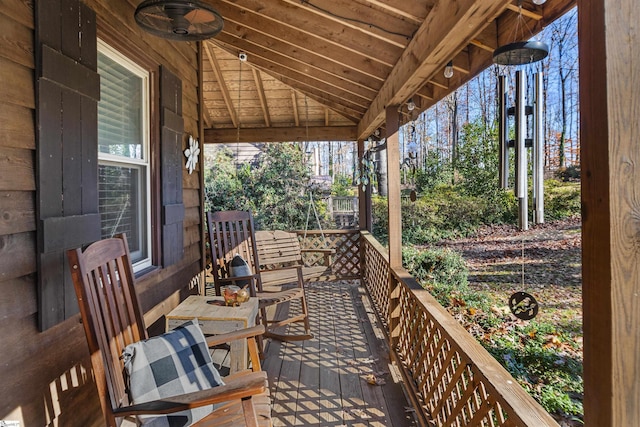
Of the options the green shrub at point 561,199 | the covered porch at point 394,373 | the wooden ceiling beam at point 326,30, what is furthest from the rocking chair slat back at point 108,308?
the green shrub at point 561,199

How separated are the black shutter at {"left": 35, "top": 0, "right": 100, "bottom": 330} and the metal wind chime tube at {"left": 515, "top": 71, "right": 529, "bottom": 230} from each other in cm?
198

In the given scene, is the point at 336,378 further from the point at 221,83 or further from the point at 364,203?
the point at 221,83

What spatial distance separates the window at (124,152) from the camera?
90.0 inches

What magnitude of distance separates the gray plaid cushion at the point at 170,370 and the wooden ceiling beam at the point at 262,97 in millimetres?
4118

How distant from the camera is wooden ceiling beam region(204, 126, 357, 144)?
6.33 metres

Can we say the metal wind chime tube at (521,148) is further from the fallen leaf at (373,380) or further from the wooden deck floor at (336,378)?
the fallen leaf at (373,380)

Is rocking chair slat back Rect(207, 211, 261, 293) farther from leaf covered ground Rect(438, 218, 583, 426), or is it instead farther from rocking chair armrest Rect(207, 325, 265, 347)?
leaf covered ground Rect(438, 218, 583, 426)

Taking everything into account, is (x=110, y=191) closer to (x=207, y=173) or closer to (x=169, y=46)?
(x=169, y=46)

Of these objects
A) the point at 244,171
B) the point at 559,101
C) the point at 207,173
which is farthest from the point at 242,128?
the point at 559,101

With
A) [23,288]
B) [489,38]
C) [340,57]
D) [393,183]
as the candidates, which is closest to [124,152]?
[23,288]

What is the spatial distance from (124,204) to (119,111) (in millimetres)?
589

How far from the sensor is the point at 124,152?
99.1 inches

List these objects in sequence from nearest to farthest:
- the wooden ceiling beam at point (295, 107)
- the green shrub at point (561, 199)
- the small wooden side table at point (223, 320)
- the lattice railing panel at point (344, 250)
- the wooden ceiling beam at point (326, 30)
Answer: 1. the small wooden side table at point (223, 320)
2. the wooden ceiling beam at point (326, 30)
3. the wooden ceiling beam at point (295, 107)
4. the lattice railing panel at point (344, 250)
5. the green shrub at point (561, 199)

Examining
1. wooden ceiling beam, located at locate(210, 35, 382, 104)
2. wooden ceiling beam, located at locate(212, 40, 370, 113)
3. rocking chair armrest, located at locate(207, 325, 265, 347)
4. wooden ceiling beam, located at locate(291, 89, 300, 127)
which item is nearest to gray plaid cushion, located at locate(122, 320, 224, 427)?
rocking chair armrest, located at locate(207, 325, 265, 347)
